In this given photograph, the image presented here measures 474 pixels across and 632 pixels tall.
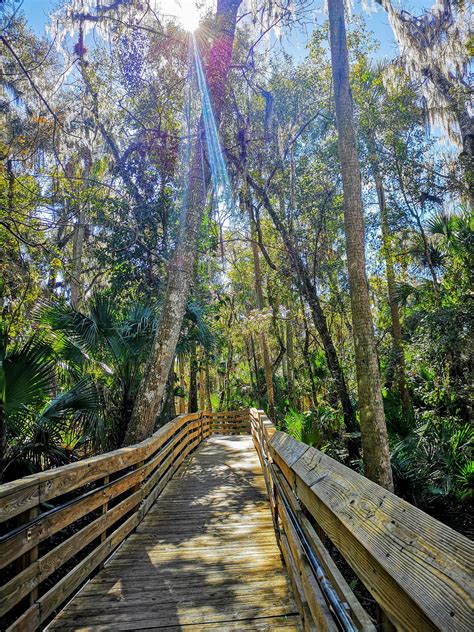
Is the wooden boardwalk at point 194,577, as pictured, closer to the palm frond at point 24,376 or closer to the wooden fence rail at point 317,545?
the wooden fence rail at point 317,545

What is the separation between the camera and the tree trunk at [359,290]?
502 cm

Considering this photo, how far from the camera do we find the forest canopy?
5625mm

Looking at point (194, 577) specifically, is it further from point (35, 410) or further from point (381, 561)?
point (35, 410)

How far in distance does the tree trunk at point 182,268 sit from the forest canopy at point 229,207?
0.03 m

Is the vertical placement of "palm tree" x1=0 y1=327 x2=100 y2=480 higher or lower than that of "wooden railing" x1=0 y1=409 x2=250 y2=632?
higher

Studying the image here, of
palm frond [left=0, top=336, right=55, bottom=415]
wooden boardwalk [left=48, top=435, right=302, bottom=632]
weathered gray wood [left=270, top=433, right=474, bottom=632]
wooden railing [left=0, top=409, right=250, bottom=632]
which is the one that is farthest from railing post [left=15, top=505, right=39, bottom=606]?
palm frond [left=0, top=336, right=55, bottom=415]

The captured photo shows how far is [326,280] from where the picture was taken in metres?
13.7

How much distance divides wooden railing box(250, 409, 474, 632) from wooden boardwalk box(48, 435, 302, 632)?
62 cm

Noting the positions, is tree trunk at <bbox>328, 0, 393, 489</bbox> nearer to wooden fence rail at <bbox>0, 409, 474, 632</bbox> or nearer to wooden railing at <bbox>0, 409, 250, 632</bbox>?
wooden fence rail at <bbox>0, 409, 474, 632</bbox>

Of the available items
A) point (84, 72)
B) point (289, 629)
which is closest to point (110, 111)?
point (84, 72)

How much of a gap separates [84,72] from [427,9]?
1017 centimetres

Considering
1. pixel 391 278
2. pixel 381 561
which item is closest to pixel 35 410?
pixel 381 561

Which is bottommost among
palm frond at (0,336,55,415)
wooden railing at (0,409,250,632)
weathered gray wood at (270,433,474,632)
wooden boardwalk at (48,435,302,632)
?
wooden boardwalk at (48,435,302,632)

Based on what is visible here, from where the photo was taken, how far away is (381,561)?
112cm
